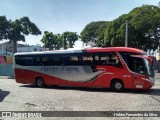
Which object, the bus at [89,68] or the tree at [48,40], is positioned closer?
the bus at [89,68]

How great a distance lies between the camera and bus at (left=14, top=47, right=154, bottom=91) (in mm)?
18125

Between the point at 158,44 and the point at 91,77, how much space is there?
112 ft

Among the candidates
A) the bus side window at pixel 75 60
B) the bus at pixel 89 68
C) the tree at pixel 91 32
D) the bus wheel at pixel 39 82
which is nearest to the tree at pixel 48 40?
the tree at pixel 91 32

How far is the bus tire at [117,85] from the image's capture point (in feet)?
61.7

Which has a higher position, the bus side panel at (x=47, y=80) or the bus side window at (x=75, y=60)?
the bus side window at (x=75, y=60)

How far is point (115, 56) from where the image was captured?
1870 centimetres

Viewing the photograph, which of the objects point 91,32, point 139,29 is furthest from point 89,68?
point 91,32

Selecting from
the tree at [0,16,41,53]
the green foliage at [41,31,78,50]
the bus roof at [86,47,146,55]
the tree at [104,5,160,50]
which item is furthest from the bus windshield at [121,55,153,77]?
the green foliage at [41,31,78,50]

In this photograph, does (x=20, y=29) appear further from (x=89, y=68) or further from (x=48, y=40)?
(x=89, y=68)

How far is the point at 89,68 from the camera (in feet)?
65.1

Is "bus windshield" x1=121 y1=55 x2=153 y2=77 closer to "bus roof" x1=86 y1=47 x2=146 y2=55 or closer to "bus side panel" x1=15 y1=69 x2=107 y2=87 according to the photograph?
"bus roof" x1=86 y1=47 x2=146 y2=55

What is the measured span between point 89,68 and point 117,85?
2.15 metres

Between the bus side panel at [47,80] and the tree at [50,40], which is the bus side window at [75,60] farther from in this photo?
the tree at [50,40]

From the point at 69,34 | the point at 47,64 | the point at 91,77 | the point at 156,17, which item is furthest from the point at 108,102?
the point at 69,34
